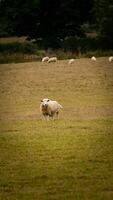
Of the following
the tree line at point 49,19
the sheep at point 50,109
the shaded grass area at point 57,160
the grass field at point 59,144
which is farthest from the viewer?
the tree line at point 49,19

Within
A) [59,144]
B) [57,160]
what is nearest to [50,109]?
[59,144]

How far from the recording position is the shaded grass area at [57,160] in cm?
1154

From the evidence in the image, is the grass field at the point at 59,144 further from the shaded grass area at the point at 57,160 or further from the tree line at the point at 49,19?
the tree line at the point at 49,19

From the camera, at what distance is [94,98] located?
27750mm

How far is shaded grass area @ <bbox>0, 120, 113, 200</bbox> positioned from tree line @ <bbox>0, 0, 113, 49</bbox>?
152ft

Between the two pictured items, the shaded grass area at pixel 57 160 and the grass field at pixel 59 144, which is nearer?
the shaded grass area at pixel 57 160

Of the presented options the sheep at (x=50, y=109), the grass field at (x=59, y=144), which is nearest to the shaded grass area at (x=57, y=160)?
the grass field at (x=59, y=144)

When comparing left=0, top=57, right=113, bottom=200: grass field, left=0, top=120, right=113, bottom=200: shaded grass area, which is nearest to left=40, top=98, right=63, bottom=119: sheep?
left=0, top=57, right=113, bottom=200: grass field

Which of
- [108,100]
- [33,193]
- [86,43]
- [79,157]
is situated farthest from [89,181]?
[86,43]

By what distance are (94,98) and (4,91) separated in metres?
5.72

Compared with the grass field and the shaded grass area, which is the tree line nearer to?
the grass field

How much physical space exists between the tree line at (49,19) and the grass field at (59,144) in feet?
108

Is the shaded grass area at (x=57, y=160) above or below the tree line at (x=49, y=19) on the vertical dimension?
below

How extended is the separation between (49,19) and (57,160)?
53.6m
